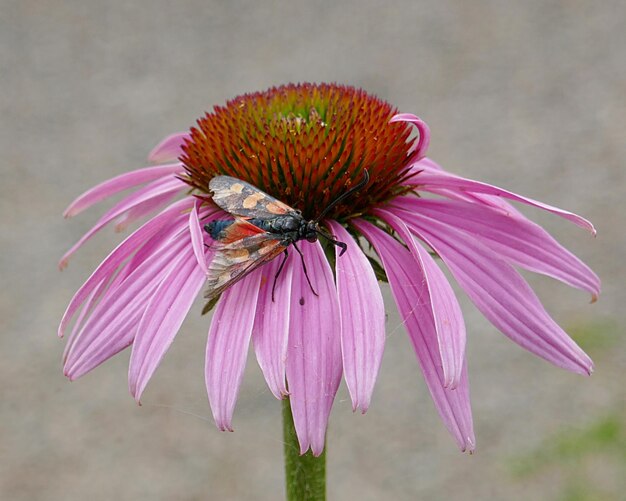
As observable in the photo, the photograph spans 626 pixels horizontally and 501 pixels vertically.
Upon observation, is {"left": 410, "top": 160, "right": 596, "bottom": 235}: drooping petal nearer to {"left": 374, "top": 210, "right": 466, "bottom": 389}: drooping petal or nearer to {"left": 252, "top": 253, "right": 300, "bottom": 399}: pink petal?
{"left": 374, "top": 210, "right": 466, "bottom": 389}: drooping petal

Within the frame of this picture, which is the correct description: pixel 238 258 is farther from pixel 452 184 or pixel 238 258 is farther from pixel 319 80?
pixel 319 80

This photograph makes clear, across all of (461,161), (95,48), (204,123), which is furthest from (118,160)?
(204,123)

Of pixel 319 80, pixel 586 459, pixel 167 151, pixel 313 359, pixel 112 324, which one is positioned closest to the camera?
pixel 313 359

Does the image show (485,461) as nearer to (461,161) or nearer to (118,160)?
(461,161)

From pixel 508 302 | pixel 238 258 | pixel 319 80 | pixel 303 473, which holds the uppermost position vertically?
pixel 238 258

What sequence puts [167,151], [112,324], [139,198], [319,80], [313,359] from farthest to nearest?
[319,80]
[167,151]
[139,198]
[112,324]
[313,359]

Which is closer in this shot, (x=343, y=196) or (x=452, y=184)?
(x=343, y=196)

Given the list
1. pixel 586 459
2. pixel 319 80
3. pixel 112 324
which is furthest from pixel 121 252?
pixel 319 80
